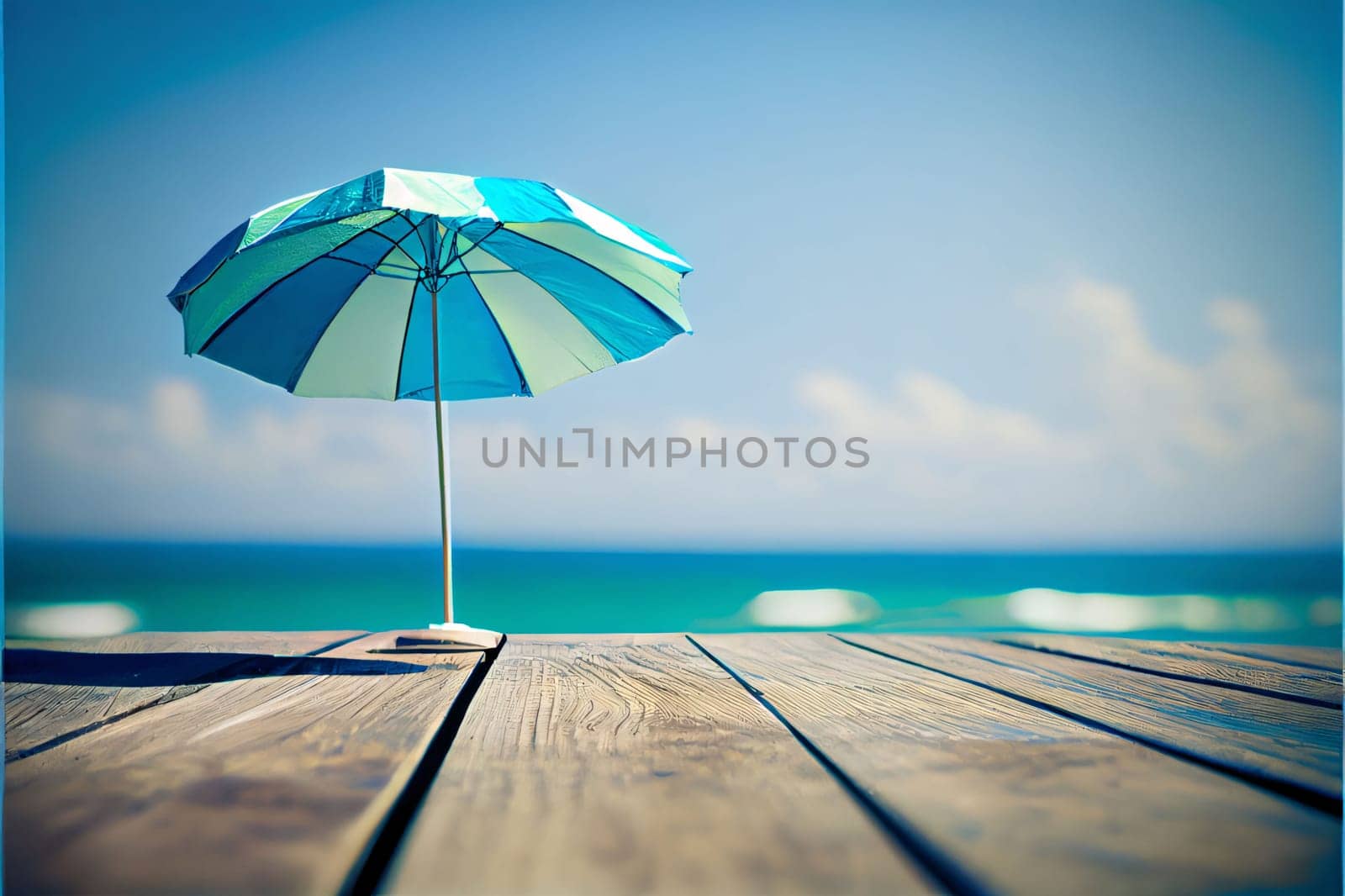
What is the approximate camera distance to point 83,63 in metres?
5.41

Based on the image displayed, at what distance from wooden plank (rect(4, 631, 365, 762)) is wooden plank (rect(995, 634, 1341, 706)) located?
1.64m

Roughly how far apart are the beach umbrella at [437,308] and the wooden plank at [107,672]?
1.57 feet

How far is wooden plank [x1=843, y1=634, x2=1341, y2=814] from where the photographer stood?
796 millimetres

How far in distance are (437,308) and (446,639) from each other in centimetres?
104

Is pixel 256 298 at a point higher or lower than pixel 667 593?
higher

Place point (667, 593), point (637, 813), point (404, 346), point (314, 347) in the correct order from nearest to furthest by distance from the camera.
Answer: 1. point (637, 813)
2. point (314, 347)
3. point (404, 346)
4. point (667, 593)

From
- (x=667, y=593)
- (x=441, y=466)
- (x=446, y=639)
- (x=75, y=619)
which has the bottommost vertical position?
(x=667, y=593)

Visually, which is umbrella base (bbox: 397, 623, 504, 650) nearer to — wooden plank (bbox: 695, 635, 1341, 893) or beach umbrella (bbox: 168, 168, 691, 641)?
beach umbrella (bbox: 168, 168, 691, 641)

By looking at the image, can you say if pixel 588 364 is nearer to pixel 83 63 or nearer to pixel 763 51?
pixel 763 51

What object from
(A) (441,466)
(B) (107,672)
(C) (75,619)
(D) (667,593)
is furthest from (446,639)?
(D) (667,593)

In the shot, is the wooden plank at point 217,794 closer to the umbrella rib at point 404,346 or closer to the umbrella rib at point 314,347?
→ the umbrella rib at point 314,347

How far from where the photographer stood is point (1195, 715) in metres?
1.06

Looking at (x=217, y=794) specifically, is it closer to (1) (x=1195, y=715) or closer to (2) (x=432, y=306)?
(1) (x=1195, y=715)

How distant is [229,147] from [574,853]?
305 inches
